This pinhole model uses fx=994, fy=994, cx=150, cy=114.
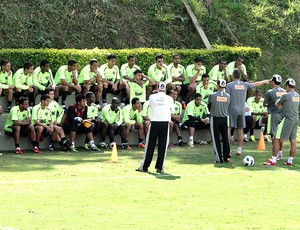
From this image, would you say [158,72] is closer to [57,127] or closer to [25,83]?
[25,83]

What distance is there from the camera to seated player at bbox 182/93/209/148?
2931cm

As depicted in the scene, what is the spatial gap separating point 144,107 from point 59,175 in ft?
23.1

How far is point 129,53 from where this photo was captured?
31344 mm

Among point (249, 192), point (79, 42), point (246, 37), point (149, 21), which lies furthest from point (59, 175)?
point (246, 37)

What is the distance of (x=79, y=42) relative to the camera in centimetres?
3353

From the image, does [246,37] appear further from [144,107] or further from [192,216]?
[192,216]

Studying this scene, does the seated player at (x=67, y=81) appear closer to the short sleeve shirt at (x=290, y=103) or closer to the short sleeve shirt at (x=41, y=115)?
the short sleeve shirt at (x=41, y=115)

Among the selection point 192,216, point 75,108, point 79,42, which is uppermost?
point 79,42

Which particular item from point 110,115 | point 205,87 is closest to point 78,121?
point 110,115

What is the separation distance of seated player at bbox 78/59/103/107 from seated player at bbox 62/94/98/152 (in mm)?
1349


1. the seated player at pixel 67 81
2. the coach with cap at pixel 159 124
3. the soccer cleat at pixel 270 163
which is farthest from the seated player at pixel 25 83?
the soccer cleat at pixel 270 163

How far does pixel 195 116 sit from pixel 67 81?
4.07m

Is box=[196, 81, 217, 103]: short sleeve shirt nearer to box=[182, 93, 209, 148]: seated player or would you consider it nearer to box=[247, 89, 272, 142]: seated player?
box=[182, 93, 209, 148]: seated player

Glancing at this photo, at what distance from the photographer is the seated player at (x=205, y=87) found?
1185 inches
